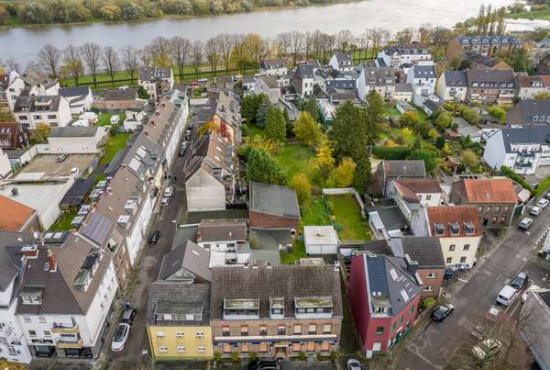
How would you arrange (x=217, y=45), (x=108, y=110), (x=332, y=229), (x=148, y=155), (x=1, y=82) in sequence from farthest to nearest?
(x=217, y=45)
(x=108, y=110)
(x=1, y=82)
(x=148, y=155)
(x=332, y=229)

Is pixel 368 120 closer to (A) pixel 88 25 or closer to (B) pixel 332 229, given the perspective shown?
(B) pixel 332 229

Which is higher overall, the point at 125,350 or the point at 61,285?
the point at 61,285

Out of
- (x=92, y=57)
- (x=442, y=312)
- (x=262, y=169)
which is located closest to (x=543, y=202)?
(x=442, y=312)

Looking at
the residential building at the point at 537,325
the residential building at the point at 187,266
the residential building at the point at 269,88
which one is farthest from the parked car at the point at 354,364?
the residential building at the point at 269,88

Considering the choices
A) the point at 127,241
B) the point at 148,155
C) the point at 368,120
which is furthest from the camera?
the point at 368,120

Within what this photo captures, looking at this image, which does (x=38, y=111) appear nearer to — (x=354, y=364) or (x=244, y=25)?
(x=354, y=364)

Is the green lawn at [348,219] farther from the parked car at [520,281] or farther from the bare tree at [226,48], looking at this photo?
the bare tree at [226,48]

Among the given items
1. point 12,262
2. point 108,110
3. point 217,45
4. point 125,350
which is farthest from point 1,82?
point 125,350
